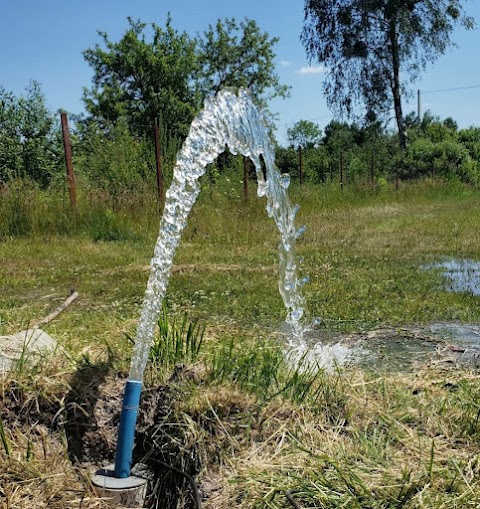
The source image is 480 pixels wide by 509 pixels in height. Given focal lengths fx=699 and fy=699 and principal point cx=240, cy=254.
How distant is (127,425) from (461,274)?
14.6 ft

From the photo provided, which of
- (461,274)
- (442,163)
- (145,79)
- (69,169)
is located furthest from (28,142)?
(145,79)

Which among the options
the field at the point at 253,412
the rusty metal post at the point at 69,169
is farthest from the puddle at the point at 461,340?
the rusty metal post at the point at 69,169

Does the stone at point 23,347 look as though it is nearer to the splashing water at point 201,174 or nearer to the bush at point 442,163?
the splashing water at point 201,174

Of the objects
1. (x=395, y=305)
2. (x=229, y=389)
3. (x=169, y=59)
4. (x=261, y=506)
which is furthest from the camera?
(x=169, y=59)

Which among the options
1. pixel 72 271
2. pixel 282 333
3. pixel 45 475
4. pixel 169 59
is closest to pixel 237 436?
pixel 45 475

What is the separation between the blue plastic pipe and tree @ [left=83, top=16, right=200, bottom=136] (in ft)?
106

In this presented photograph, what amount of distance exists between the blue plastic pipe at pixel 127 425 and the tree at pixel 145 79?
1278 inches

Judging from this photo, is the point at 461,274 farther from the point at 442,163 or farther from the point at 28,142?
the point at 442,163

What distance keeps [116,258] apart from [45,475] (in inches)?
196

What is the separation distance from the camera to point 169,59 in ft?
117

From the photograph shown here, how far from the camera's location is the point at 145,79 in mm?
35750

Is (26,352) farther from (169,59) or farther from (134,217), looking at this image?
(169,59)

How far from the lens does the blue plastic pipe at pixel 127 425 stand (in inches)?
79.1

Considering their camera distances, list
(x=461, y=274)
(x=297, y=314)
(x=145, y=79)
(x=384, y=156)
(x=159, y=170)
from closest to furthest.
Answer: (x=297, y=314)
(x=461, y=274)
(x=159, y=170)
(x=384, y=156)
(x=145, y=79)
